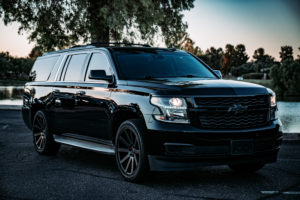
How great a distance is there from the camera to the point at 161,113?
562cm

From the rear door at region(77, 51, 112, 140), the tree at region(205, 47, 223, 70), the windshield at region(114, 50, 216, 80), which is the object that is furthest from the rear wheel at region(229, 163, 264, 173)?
the tree at region(205, 47, 223, 70)

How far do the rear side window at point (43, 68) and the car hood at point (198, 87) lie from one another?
3.29m

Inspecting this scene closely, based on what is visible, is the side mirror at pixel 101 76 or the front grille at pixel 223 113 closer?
the front grille at pixel 223 113

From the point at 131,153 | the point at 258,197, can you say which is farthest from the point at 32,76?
the point at 258,197

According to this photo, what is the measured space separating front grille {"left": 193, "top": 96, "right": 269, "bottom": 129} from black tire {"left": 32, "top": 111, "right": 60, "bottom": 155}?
3.95m

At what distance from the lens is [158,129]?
556 centimetres

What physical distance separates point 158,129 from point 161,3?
20.5m

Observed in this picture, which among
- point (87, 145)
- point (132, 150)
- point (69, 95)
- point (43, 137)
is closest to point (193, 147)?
point (132, 150)

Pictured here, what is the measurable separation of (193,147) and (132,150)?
3.30 ft

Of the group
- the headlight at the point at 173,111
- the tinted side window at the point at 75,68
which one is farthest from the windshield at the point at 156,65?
the headlight at the point at 173,111

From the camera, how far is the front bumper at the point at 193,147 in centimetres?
549

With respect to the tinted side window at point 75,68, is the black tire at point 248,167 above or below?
below

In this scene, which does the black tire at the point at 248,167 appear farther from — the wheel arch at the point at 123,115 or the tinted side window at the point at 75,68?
the tinted side window at the point at 75,68

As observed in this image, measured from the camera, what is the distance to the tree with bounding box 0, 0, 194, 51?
864 inches
